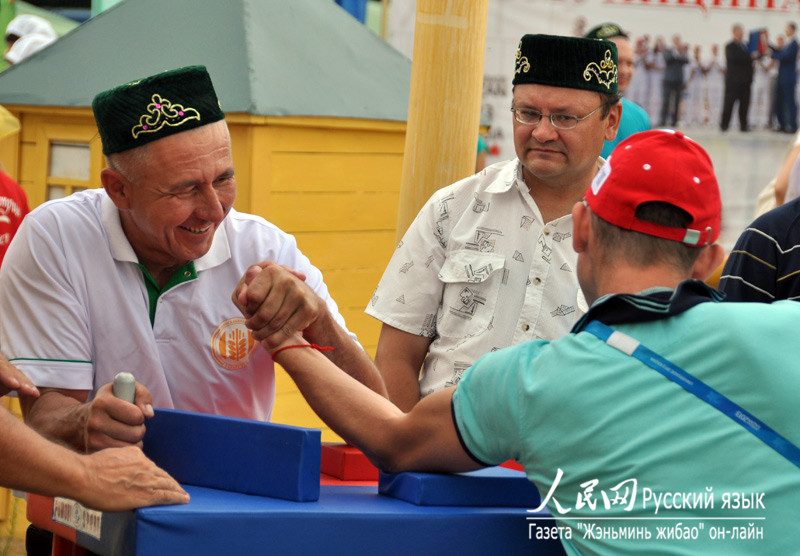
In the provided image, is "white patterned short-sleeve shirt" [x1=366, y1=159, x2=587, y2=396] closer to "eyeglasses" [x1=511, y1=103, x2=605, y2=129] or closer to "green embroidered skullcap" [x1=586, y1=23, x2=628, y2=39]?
"eyeglasses" [x1=511, y1=103, x2=605, y2=129]

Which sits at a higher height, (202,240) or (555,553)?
(202,240)

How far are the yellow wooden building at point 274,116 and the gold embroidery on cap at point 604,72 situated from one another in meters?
1.44

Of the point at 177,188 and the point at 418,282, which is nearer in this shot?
the point at 177,188

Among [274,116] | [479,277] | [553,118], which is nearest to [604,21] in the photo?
[274,116]

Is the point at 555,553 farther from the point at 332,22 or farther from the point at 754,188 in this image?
the point at 754,188

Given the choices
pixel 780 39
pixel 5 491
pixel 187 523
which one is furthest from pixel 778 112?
pixel 187 523

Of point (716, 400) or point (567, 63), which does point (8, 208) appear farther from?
point (716, 400)

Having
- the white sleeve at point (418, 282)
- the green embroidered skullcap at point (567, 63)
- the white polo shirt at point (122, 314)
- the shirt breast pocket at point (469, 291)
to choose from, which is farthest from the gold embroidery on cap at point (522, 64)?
the white polo shirt at point (122, 314)

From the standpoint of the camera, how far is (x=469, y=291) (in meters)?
2.92

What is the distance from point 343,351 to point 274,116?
69.5 inches

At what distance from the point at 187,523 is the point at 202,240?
98 centimetres

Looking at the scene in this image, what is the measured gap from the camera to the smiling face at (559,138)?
291 cm

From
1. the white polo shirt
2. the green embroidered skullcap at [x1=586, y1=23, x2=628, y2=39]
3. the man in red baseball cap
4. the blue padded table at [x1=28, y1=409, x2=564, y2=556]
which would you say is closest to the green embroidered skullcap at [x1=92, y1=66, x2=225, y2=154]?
the white polo shirt

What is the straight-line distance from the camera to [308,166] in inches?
166
